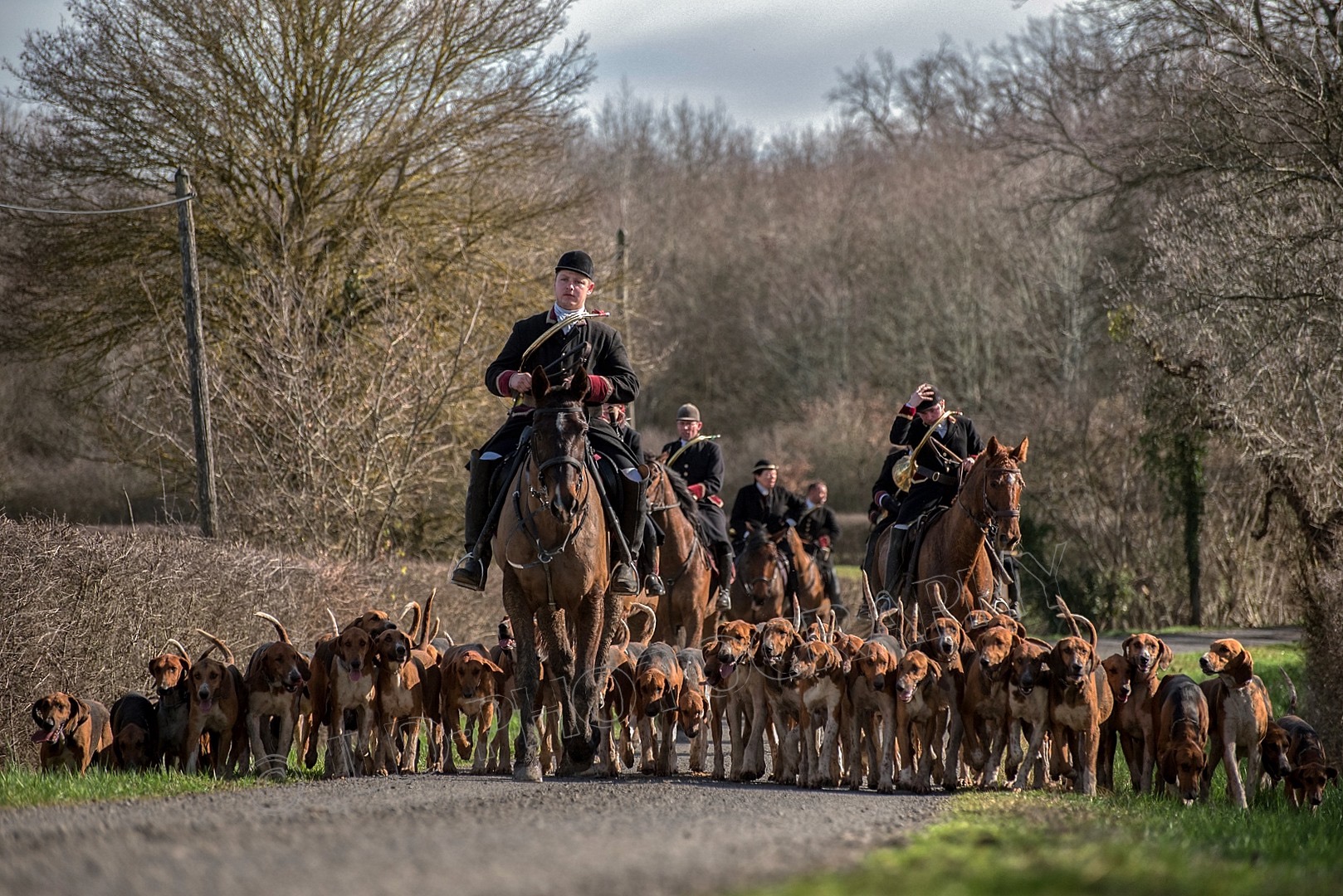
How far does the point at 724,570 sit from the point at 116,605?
6942mm

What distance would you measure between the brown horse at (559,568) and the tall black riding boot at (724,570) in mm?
5862

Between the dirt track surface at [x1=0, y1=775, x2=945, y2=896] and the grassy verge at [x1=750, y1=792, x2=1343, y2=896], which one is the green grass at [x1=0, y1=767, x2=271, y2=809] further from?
the grassy verge at [x1=750, y1=792, x2=1343, y2=896]

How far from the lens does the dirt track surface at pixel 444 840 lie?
16.8 feet

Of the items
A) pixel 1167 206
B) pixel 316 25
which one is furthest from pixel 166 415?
pixel 1167 206

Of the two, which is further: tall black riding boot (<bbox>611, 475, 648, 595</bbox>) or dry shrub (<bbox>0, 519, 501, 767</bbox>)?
dry shrub (<bbox>0, 519, 501, 767</bbox>)

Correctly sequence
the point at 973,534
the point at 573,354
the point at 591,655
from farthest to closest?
the point at 973,534, the point at 573,354, the point at 591,655

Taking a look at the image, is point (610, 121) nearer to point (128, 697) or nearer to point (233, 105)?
point (233, 105)

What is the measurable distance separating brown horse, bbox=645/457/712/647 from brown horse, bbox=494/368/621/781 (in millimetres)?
4525

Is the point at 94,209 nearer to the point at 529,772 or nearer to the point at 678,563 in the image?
the point at 678,563

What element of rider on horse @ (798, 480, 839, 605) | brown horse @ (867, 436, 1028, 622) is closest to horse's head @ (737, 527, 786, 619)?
rider on horse @ (798, 480, 839, 605)

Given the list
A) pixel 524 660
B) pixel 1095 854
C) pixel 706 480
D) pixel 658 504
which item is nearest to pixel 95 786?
pixel 524 660

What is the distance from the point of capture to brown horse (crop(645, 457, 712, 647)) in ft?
51.3

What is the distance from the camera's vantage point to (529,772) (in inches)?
407

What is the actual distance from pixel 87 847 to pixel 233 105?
21.5 meters
